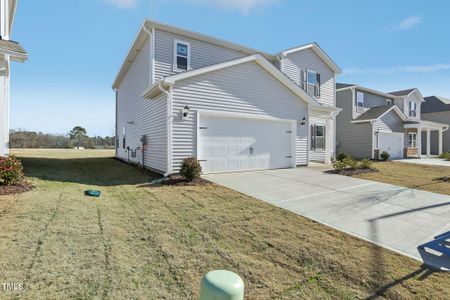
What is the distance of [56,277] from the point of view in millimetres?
2830

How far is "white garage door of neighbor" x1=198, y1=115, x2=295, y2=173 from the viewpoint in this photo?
9.71 m

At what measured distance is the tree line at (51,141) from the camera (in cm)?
3606

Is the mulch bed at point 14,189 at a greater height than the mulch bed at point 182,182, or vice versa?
the mulch bed at point 14,189

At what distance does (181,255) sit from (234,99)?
25.3 feet

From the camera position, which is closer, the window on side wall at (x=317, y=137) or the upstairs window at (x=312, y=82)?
the window on side wall at (x=317, y=137)

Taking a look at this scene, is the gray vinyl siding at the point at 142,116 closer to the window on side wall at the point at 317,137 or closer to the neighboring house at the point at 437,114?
the window on side wall at the point at 317,137

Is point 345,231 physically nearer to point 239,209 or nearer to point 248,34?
point 239,209

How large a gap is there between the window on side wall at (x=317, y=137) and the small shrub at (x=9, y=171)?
1455cm

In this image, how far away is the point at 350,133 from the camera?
21.5 metres

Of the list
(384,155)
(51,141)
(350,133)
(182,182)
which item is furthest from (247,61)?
(51,141)

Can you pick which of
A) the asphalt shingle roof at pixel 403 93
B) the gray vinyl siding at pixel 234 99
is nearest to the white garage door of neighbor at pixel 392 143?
the asphalt shingle roof at pixel 403 93

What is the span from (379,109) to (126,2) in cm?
2055

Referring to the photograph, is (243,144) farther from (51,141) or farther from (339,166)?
(51,141)

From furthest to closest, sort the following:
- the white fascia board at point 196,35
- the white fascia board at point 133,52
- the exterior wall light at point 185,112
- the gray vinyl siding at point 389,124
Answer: the gray vinyl siding at point 389,124, the white fascia board at point 133,52, the white fascia board at point 196,35, the exterior wall light at point 185,112
